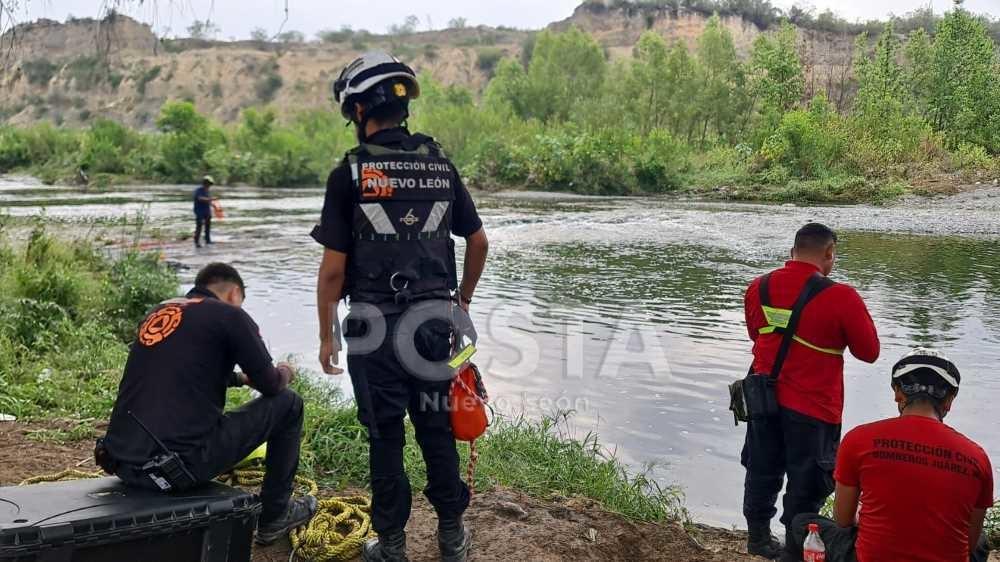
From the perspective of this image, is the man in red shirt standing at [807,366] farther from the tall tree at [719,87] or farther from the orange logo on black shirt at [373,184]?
the tall tree at [719,87]

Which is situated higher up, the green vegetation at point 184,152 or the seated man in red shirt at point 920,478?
the green vegetation at point 184,152

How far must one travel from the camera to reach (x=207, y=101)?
106m

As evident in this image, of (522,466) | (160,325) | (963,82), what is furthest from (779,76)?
(160,325)

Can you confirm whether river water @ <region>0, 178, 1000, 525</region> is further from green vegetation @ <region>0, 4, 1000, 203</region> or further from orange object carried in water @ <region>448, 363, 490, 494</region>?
green vegetation @ <region>0, 4, 1000, 203</region>

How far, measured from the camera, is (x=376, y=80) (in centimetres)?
351

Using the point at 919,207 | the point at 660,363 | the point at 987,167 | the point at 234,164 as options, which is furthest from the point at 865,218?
the point at 234,164

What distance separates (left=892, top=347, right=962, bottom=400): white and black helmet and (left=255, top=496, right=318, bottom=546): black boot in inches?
102

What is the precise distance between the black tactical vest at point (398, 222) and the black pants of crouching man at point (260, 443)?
0.64 m

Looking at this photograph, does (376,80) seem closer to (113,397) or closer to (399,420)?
(399,420)

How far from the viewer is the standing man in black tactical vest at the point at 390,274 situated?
350 centimetres

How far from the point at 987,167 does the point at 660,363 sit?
2493cm

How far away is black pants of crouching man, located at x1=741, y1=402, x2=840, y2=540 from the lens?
3.97 metres

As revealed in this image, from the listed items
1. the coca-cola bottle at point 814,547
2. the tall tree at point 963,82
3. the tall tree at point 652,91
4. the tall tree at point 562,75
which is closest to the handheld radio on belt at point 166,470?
the coca-cola bottle at point 814,547

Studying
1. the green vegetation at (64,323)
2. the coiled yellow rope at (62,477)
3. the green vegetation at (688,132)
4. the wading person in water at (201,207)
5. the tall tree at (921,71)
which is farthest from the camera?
the tall tree at (921,71)
